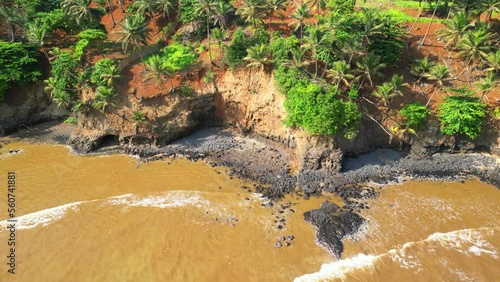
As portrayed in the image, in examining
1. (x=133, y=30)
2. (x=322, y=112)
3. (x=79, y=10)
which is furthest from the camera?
(x=79, y=10)

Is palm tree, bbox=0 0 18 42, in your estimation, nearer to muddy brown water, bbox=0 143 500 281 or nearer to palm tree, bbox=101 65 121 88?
palm tree, bbox=101 65 121 88

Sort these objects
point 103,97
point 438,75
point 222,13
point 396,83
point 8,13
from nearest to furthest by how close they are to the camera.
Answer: point 396,83 < point 438,75 < point 103,97 < point 222,13 < point 8,13

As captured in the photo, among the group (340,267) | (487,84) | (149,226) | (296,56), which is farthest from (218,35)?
(487,84)

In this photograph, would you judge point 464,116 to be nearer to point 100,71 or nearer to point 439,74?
point 439,74

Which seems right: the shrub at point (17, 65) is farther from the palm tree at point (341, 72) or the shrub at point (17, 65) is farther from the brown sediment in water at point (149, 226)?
the palm tree at point (341, 72)

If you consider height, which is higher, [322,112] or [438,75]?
[438,75]

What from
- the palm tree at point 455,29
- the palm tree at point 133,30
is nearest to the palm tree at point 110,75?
the palm tree at point 133,30

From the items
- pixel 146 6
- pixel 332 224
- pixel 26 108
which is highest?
pixel 146 6
